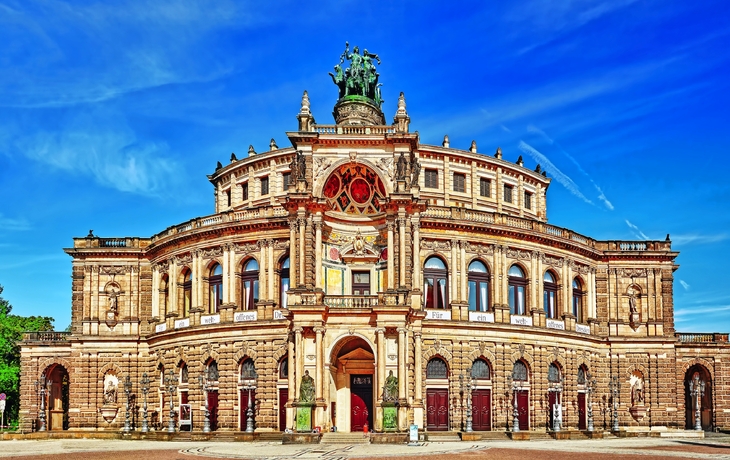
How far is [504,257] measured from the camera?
6662cm

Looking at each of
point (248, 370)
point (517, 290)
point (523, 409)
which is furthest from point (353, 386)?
point (517, 290)

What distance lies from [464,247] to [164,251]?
23.8 meters

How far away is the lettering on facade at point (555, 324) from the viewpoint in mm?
68062

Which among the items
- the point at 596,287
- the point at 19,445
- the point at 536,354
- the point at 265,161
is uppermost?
the point at 265,161

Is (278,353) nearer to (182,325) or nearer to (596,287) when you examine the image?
(182,325)

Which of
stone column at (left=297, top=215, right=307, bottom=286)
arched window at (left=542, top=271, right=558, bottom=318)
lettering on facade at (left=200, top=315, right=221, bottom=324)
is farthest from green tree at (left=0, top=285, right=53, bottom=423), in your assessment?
arched window at (left=542, top=271, right=558, bottom=318)

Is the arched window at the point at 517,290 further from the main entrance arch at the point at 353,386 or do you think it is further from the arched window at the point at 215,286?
the arched window at the point at 215,286

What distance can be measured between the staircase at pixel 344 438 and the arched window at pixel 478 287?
54.5 ft

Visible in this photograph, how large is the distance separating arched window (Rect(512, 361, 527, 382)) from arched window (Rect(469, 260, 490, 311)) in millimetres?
4735

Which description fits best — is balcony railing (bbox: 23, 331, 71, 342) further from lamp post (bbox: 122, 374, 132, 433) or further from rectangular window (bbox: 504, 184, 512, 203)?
rectangular window (bbox: 504, 184, 512, 203)

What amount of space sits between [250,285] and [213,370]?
6919mm

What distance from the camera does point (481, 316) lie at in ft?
214

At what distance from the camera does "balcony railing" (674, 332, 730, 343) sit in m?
75.4

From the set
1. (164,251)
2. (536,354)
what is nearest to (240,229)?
(164,251)
